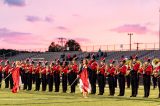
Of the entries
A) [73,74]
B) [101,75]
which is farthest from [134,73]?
[73,74]

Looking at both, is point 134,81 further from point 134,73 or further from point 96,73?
→ point 96,73

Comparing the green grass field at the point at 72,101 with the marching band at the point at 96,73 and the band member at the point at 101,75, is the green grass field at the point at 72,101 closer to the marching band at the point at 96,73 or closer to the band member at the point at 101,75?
the marching band at the point at 96,73

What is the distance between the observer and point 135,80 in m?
26.2

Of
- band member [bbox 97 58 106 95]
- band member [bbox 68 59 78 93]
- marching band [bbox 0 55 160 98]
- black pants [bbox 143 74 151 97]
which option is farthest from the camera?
band member [bbox 68 59 78 93]

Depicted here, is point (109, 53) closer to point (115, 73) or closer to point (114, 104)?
point (115, 73)

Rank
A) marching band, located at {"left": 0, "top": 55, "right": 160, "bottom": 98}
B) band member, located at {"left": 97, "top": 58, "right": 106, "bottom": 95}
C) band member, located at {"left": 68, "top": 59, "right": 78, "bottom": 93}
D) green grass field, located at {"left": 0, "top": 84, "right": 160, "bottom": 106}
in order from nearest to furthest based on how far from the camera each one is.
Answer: green grass field, located at {"left": 0, "top": 84, "right": 160, "bottom": 106}, marching band, located at {"left": 0, "top": 55, "right": 160, "bottom": 98}, band member, located at {"left": 97, "top": 58, "right": 106, "bottom": 95}, band member, located at {"left": 68, "top": 59, "right": 78, "bottom": 93}

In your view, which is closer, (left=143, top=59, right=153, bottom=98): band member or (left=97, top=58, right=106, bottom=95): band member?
(left=143, top=59, right=153, bottom=98): band member

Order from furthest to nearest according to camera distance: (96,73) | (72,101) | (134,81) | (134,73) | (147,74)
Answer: (96,73)
(134,81)
(134,73)
(147,74)
(72,101)

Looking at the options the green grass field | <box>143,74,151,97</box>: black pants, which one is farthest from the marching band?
the green grass field

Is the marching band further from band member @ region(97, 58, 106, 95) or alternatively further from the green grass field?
the green grass field

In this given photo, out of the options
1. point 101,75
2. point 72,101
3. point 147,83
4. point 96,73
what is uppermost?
point 96,73

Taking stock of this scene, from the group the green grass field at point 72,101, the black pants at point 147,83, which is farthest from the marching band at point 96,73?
the green grass field at point 72,101

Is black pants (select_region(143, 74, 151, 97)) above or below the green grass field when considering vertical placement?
above

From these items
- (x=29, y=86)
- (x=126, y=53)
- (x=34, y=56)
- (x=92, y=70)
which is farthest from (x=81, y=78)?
(x=34, y=56)
